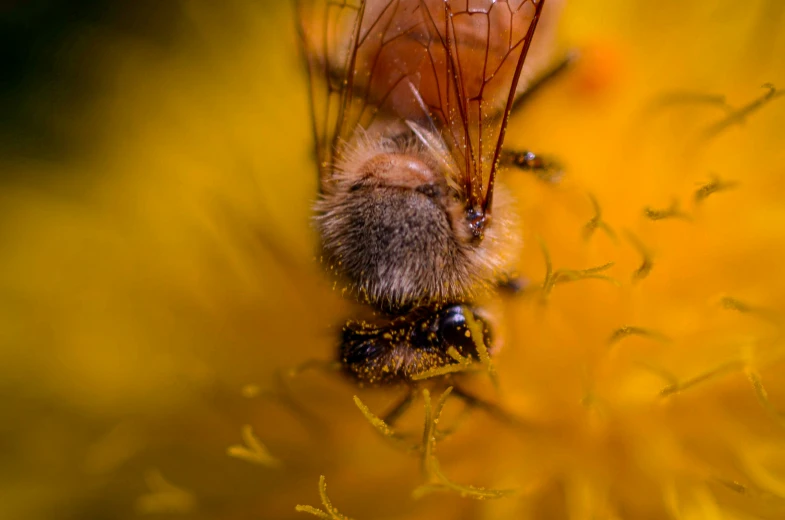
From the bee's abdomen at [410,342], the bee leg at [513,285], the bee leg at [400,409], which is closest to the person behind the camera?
the bee's abdomen at [410,342]

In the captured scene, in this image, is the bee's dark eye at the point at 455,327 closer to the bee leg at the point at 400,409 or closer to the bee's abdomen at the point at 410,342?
the bee's abdomen at the point at 410,342

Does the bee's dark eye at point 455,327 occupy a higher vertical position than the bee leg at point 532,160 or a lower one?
lower

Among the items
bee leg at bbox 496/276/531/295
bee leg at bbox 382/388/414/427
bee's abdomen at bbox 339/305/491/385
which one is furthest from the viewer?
bee leg at bbox 496/276/531/295

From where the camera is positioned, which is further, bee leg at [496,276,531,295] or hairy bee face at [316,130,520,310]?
bee leg at [496,276,531,295]

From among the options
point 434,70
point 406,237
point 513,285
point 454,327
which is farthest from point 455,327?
point 434,70

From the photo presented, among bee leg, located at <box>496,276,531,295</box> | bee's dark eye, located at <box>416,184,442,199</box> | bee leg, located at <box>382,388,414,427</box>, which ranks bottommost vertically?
bee leg, located at <box>382,388,414,427</box>

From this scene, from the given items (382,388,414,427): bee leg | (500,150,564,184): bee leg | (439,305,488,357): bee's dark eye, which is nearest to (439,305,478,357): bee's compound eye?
(439,305,488,357): bee's dark eye

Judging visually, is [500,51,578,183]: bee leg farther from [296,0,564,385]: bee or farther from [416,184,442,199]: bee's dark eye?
[416,184,442,199]: bee's dark eye

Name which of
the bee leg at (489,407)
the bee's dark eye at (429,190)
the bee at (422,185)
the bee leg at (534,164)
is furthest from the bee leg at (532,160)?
the bee leg at (489,407)
